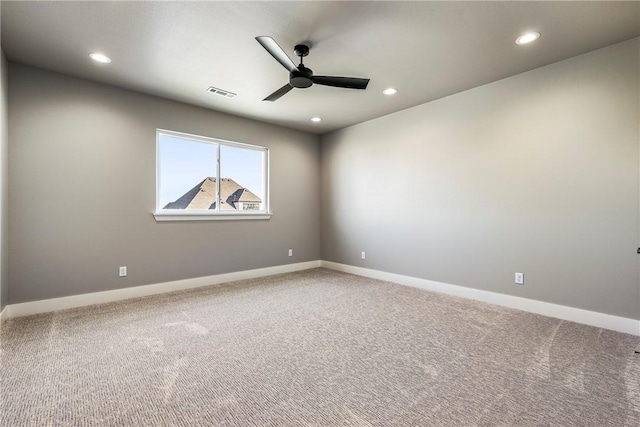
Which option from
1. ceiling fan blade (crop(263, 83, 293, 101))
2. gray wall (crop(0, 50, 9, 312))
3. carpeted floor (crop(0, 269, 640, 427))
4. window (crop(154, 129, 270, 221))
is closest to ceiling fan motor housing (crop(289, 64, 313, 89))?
ceiling fan blade (crop(263, 83, 293, 101))

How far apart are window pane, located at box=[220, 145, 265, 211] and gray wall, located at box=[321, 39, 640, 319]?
1.88 m

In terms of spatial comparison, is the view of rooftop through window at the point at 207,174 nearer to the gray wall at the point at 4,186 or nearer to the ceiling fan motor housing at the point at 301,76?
the gray wall at the point at 4,186

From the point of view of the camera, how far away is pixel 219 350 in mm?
2299

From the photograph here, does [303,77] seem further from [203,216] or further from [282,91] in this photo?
[203,216]

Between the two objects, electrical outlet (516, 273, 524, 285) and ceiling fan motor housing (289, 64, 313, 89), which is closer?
ceiling fan motor housing (289, 64, 313, 89)

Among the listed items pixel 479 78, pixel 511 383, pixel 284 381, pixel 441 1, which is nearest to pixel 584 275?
pixel 511 383

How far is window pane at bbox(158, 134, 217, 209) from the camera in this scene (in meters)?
4.04

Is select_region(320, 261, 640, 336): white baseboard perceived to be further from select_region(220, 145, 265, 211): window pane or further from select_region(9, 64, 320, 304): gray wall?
select_region(9, 64, 320, 304): gray wall

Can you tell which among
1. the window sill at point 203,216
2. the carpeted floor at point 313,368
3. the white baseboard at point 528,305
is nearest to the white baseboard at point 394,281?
the white baseboard at point 528,305

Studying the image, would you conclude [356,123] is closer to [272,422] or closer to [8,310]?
[272,422]

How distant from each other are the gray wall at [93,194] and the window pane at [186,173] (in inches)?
6.9

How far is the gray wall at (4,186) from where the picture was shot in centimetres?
272

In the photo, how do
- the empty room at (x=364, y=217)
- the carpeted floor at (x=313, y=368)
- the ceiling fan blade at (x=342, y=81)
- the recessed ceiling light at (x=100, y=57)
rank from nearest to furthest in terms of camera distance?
the carpeted floor at (x=313, y=368) → the empty room at (x=364, y=217) → the ceiling fan blade at (x=342, y=81) → the recessed ceiling light at (x=100, y=57)

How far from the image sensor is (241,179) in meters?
4.84
